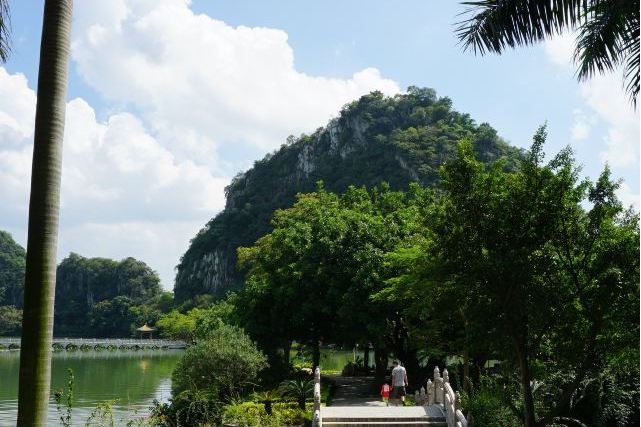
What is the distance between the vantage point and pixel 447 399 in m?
16.9

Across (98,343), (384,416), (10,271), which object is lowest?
(98,343)

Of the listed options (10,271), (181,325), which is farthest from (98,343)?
(10,271)

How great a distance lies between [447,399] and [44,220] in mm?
12870

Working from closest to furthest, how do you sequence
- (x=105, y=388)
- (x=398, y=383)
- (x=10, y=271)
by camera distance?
(x=398, y=383), (x=105, y=388), (x=10, y=271)

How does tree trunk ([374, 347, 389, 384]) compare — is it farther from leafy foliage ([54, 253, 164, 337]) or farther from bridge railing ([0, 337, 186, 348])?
leafy foliage ([54, 253, 164, 337])

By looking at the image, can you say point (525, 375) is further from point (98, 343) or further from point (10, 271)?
point (10, 271)

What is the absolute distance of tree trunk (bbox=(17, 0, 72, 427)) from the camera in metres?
6.08

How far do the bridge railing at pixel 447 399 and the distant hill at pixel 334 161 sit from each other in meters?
78.8

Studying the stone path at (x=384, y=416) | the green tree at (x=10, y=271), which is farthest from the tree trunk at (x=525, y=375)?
the green tree at (x=10, y=271)

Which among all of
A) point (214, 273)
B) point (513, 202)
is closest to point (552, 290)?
point (513, 202)

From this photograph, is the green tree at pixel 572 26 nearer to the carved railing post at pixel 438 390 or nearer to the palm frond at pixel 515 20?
the palm frond at pixel 515 20

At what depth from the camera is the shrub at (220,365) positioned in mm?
24250

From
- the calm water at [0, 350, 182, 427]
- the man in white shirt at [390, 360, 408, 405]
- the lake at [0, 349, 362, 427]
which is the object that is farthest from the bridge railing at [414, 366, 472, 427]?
the lake at [0, 349, 362, 427]

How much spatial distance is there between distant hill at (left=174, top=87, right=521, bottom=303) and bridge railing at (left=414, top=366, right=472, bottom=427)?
Result: 7877 centimetres
